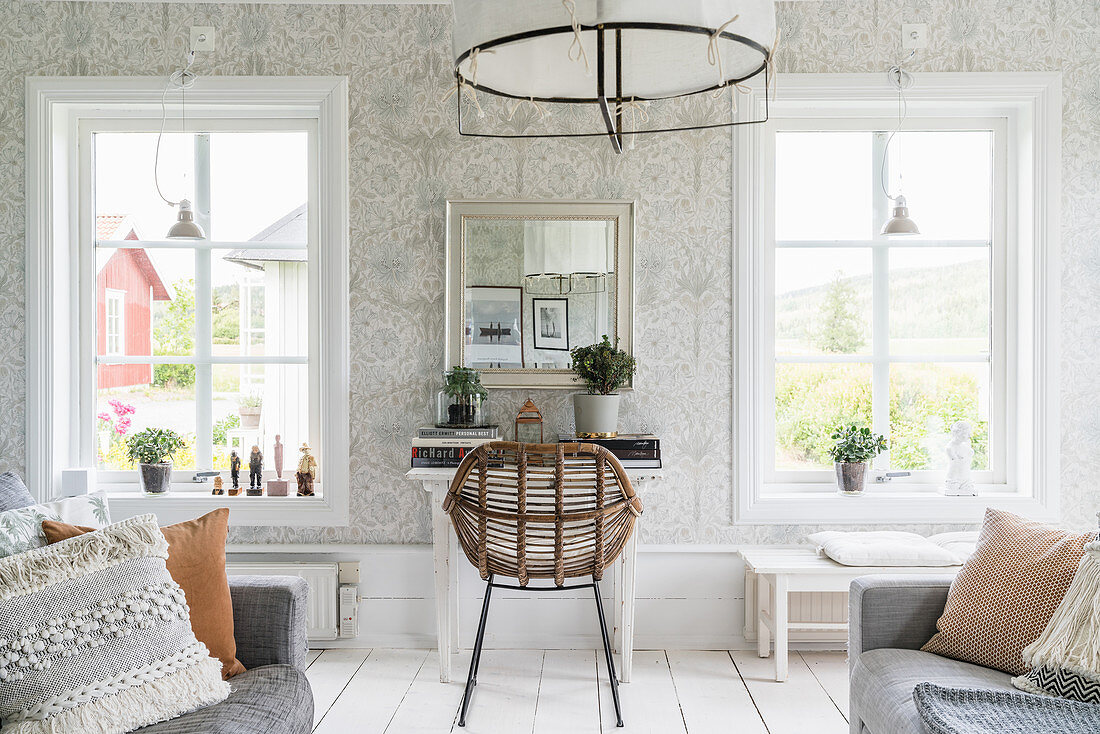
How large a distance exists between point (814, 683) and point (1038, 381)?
1506 mm

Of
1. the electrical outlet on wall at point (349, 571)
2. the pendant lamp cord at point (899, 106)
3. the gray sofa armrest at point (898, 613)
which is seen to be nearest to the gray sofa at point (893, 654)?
the gray sofa armrest at point (898, 613)

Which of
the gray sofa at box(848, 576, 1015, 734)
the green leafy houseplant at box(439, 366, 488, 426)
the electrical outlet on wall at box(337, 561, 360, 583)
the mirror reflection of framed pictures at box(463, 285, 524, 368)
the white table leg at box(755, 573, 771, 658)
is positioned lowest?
the white table leg at box(755, 573, 771, 658)

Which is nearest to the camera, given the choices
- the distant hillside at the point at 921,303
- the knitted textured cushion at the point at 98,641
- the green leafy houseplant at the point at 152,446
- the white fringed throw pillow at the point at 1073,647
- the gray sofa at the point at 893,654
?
the knitted textured cushion at the point at 98,641

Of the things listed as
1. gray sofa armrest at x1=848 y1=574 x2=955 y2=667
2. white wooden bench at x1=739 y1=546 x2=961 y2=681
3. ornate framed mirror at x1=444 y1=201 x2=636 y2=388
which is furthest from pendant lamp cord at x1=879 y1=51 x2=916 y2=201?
gray sofa armrest at x1=848 y1=574 x2=955 y2=667

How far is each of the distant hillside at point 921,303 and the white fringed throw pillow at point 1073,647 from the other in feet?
5.53

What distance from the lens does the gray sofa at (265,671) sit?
5.29 feet

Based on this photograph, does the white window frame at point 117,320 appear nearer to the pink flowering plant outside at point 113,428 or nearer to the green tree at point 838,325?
the pink flowering plant outside at point 113,428

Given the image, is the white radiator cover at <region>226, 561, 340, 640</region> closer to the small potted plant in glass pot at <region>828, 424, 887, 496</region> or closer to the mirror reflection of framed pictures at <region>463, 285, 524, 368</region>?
the mirror reflection of framed pictures at <region>463, 285, 524, 368</region>

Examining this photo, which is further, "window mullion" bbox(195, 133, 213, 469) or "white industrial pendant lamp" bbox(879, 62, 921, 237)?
"window mullion" bbox(195, 133, 213, 469)

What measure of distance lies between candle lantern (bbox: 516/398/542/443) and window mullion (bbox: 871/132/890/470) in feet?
4.73

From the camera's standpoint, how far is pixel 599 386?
3053 mm

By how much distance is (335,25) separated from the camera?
316cm

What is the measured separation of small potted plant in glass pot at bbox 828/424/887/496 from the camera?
319 cm

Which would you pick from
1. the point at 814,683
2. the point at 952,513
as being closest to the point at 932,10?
the point at 952,513
